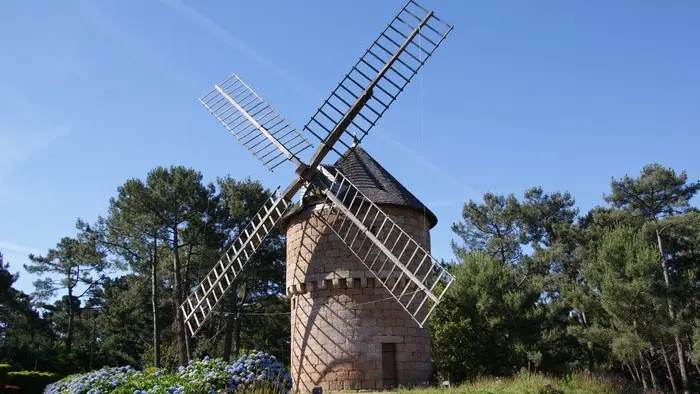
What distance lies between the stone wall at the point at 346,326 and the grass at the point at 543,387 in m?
1.66

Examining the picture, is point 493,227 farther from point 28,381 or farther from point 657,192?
point 28,381

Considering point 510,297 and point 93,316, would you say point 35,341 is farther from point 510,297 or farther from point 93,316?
point 510,297

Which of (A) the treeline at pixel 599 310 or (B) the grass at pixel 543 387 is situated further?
(A) the treeline at pixel 599 310

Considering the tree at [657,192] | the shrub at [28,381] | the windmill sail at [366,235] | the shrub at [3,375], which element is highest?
the tree at [657,192]

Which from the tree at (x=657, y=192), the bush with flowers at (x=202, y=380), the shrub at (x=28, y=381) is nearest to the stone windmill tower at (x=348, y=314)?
the bush with flowers at (x=202, y=380)

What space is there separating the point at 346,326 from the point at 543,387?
15.3 feet

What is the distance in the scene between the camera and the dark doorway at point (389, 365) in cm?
1375

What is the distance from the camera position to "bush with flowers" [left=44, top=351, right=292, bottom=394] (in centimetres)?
855

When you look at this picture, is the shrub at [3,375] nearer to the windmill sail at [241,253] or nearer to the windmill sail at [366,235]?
the windmill sail at [241,253]

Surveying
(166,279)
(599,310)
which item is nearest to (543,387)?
(599,310)

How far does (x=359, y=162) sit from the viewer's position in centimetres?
1605

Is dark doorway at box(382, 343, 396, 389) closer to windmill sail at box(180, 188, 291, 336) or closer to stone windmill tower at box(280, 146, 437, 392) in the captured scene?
stone windmill tower at box(280, 146, 437, 392)

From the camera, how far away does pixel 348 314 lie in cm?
1400

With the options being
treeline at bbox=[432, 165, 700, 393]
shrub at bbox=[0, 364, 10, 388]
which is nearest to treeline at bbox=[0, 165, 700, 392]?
treeline at bbox=[432, 165, 700, 393]
